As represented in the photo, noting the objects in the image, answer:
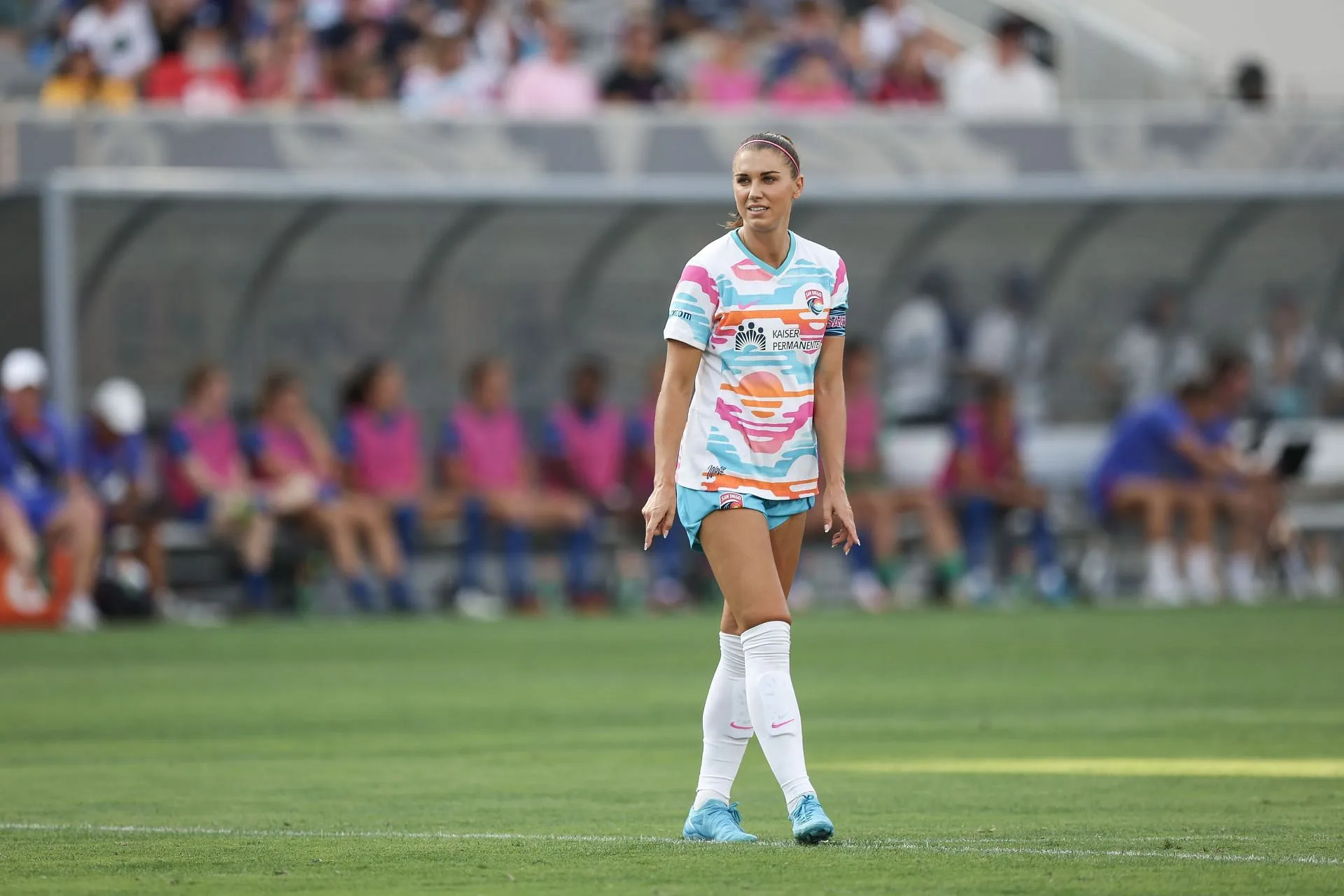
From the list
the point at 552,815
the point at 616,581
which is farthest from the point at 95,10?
the point at 552,815

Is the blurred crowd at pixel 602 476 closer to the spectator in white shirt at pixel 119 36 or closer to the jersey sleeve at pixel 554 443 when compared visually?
the jersey sleeve at pixel 554 443

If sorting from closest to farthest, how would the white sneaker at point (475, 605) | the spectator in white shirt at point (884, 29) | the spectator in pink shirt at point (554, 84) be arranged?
the white sneaker at point (475, 605), the spectator in pink shirt at point (554, 84), the spectator in white shirt at point (884, 29)

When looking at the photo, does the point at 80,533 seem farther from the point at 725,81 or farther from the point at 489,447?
the point at 725,81

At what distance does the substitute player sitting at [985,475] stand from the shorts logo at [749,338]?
12579 millimetres

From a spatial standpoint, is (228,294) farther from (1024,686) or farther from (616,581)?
(1024,686)

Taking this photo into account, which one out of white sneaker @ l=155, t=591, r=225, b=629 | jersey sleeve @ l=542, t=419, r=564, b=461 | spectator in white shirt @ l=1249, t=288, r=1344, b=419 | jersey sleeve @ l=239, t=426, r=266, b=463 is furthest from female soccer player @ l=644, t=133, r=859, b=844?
spectator in white shirt @ l=1249, t=288, r=1344, b=419

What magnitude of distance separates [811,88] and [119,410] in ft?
21.6

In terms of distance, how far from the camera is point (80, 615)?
1684cm

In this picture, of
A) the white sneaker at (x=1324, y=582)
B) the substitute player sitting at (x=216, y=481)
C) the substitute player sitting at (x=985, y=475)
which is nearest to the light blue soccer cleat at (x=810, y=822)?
the substitute player sitting at (x=216, y=481)

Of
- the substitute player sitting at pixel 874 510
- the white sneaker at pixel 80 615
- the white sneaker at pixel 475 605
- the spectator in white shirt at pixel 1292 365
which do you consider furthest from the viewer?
the spectator in white shirt at pixel 1292 365

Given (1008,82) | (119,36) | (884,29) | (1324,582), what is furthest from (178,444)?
(1324,582)

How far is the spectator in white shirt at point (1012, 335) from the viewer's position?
19.8 meters

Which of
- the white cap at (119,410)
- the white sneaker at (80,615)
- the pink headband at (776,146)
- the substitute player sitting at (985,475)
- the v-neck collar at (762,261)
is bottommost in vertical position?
the white sneaker at (80,615)

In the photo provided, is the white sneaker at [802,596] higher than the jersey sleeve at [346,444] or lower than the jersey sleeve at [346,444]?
lower
